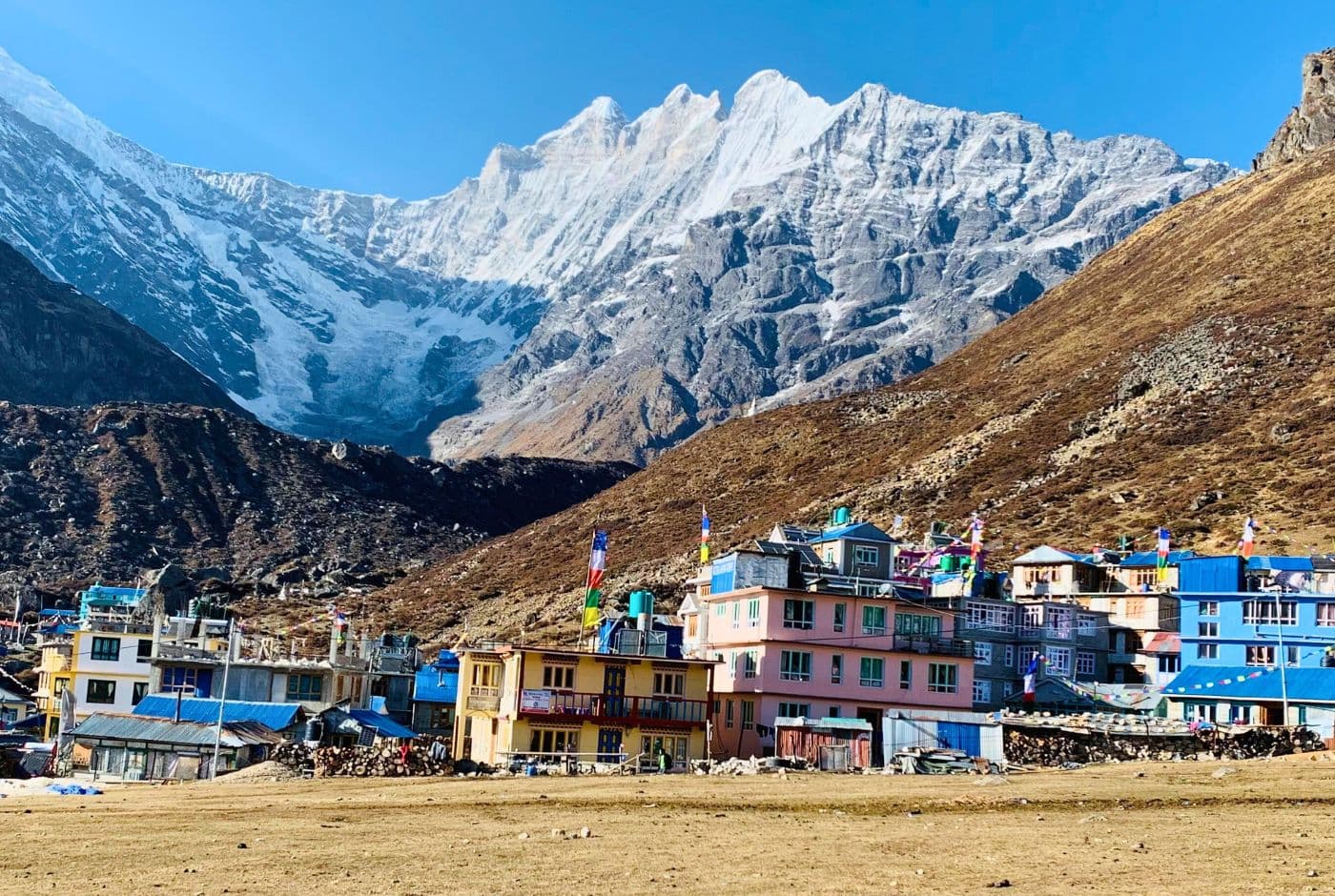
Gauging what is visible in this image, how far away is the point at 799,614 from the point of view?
6950 cm

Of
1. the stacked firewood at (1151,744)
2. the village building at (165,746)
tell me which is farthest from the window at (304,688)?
the stacked firewood at (1151,744)

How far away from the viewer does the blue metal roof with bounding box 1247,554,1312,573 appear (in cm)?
8412

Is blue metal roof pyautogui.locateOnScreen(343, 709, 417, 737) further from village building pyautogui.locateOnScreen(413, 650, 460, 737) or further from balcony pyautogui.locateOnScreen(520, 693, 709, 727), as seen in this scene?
balcony pyautogui.locateOnScreen(520, 693, 709, 727)

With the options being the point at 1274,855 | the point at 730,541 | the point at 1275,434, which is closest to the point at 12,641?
the point at 730,541

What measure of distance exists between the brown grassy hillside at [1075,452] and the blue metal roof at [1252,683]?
1025 inches

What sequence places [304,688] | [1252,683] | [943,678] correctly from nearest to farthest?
1. [943,678]
2. [1252,683]
3. [304,688]

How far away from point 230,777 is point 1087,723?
116ft

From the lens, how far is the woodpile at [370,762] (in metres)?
58.8

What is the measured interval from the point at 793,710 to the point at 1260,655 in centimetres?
3084

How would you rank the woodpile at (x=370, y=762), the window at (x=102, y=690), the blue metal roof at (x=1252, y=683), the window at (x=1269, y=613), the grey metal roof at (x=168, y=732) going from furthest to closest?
the window at (x=102, y=690) → the window at (x=1269, y=613) → the blue metal roof at (x=1252, y=683) → the grey metal roof at (x=168, y=732) → the woodpile at (x=370, y=762)

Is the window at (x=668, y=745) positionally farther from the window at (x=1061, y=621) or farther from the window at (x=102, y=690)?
the window at (x=102, y=690)

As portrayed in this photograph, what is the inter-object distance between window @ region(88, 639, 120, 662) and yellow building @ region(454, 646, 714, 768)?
2824cm

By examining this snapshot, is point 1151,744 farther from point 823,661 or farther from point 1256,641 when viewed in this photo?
point 1256,641

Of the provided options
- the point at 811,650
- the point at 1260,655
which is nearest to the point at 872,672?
the point at 811,650
